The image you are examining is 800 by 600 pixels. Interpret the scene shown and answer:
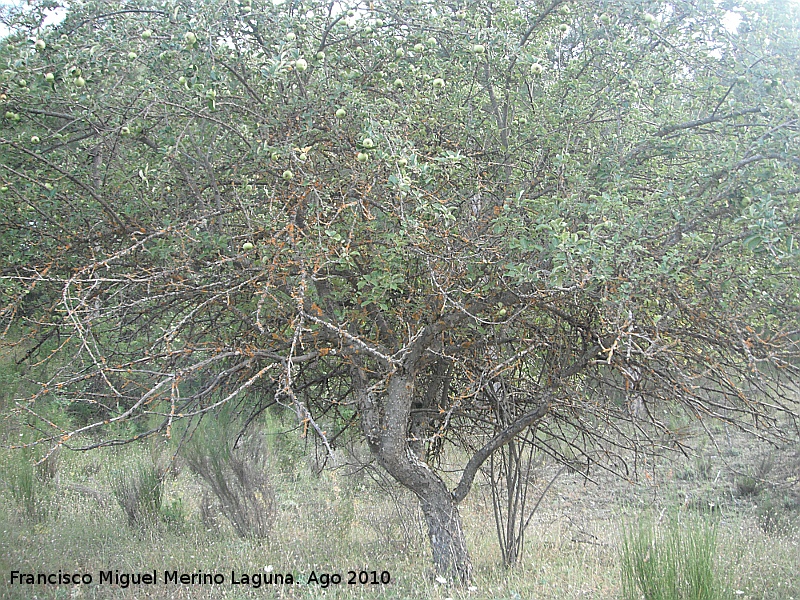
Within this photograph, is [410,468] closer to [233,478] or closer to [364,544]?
[364,544]

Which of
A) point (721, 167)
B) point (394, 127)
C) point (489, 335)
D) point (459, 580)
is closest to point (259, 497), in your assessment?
point (459, 580)

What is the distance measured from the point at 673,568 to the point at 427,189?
2.08 meters

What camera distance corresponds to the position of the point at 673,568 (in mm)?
3113

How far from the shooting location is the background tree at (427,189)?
2906 millimetres

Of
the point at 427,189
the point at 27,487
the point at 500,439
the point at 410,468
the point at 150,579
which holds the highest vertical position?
the point at 427,189

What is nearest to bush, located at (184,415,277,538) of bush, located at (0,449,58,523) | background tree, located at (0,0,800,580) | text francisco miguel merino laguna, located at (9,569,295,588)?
text francisco miguel merino laguna, located at (9,569,295,588)

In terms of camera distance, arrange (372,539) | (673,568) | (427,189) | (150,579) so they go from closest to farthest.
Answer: (673,568)
(427,189)
(150,579)
(372,539)

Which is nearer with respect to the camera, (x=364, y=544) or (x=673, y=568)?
(x=673, y=568)

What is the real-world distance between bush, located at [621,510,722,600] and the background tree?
1.74ft

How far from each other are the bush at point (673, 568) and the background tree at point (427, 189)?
1.74ft

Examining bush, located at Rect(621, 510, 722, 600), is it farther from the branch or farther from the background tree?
the branch

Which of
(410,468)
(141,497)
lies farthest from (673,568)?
(141,497)

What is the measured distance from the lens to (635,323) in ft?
10.4

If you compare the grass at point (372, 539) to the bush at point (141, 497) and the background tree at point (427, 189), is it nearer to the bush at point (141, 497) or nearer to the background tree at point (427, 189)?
the bush at point (141, 497)
